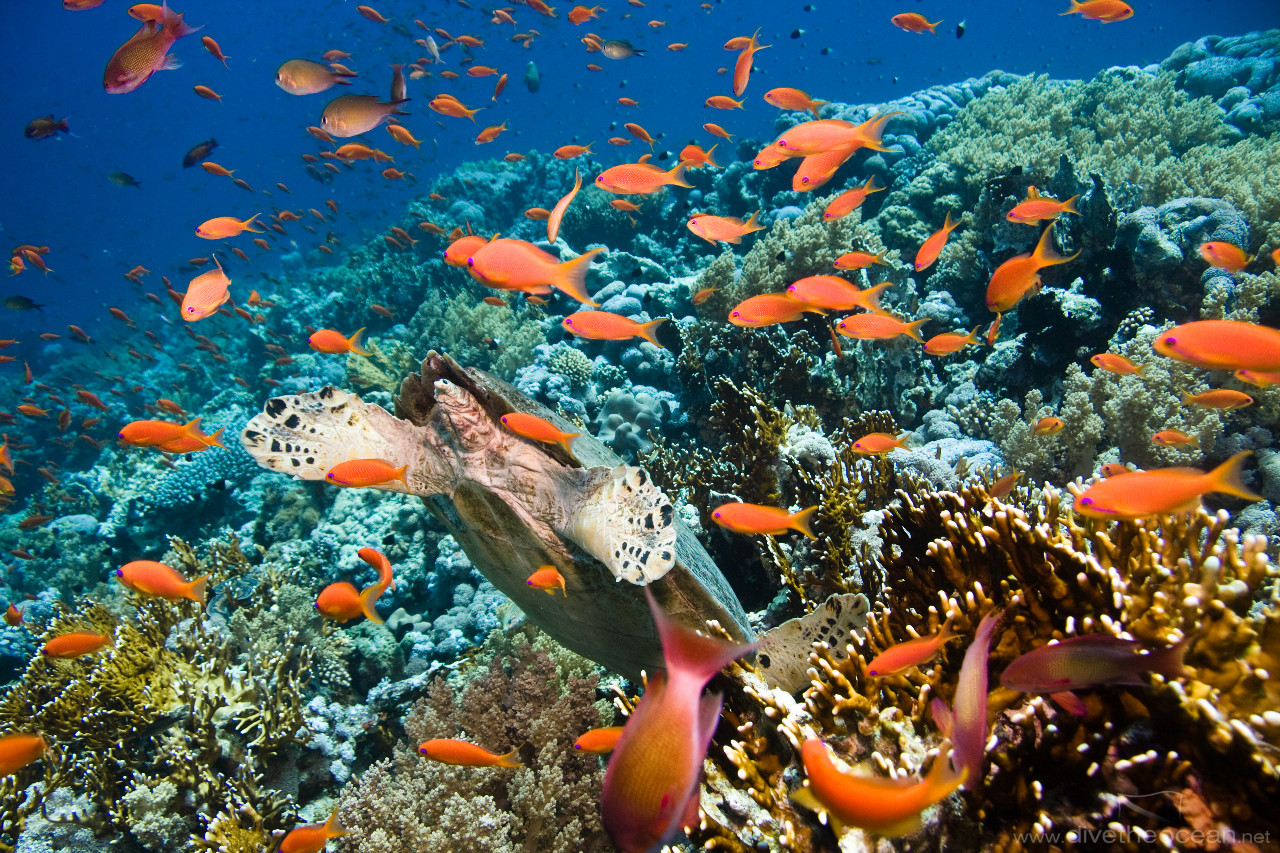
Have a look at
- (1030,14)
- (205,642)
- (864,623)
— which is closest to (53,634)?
(205,642)

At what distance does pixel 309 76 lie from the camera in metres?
6.07

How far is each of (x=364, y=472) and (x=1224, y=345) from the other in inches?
172

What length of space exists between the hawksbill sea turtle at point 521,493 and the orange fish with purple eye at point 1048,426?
3.63 m

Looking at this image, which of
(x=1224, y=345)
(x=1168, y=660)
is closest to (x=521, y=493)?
(x=1168, y=660)

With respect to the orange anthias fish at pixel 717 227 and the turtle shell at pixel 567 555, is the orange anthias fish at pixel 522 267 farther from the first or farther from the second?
the orange anthias fish at pixel 717 227

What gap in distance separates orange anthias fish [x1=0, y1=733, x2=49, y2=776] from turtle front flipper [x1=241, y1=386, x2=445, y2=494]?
6.58 ft

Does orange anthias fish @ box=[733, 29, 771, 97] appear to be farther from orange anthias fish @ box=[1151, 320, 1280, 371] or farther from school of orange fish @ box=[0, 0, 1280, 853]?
orange anthias fish @ box=[1151, 320, 1280, 371]

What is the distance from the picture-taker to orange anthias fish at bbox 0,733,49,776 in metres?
2.81

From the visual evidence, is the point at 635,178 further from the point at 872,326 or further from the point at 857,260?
the point at 872,326

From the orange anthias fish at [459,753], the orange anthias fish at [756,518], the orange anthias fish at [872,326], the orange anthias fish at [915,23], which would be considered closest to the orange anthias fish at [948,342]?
the orange anthias fish at [872,326]

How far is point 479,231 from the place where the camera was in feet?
57.6

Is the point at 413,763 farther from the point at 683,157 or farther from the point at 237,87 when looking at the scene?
the point at 237,87

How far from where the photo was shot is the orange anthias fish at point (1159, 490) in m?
1.86

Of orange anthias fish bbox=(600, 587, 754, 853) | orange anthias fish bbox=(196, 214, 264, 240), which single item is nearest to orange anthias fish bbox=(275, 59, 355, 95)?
orange anthias fish bbox=(196, 214, 264, 240)
